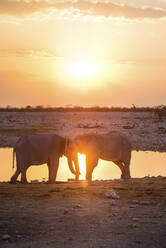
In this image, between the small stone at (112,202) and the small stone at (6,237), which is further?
the small stone at (112,202)

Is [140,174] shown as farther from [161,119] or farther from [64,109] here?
[64,109]

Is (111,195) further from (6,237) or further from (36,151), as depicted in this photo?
(36,151)

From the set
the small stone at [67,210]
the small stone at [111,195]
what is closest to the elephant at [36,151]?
the small stone at [111,195]

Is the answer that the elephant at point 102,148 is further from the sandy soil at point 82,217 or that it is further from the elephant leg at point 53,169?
the sandy soil at point 82,217

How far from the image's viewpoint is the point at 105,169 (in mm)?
18281

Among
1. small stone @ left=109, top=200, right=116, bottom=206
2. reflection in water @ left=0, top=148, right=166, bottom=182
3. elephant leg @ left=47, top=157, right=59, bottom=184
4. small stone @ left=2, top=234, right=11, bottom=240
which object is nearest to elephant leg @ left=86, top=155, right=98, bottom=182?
reflection in water @ left=0, top=148, right=166, bottom=182

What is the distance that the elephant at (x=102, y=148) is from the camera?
14.3 metres

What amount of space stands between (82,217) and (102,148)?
6979 mm

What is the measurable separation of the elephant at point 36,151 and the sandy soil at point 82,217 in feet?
8.10

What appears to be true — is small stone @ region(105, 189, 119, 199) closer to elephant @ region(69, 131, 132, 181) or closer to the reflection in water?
elephant @ region(69, 131, 132, 181)

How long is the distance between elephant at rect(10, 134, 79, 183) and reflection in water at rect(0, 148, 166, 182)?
1.99 m

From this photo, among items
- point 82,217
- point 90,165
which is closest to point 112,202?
point 82,217

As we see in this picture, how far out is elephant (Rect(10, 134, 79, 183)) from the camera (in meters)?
12.9

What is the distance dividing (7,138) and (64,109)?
6267cm
